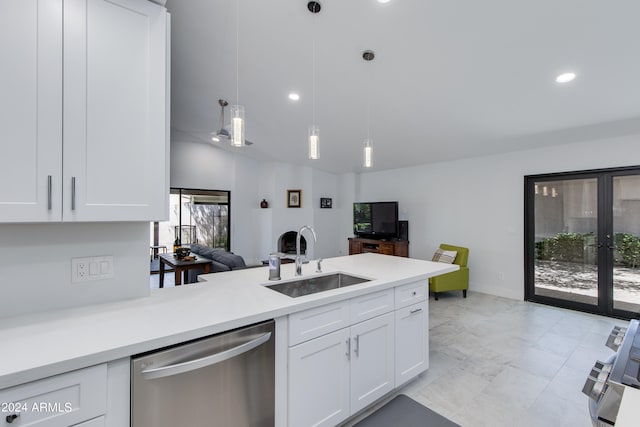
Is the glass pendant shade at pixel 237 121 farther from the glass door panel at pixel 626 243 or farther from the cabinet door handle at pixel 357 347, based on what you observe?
the glass door panel at pixel 626 243

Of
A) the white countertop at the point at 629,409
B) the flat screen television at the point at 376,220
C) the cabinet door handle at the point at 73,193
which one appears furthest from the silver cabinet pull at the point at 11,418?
the flat screen television at the point at 376,220

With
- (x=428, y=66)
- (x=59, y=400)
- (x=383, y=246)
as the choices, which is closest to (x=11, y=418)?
(x=59, y=400)

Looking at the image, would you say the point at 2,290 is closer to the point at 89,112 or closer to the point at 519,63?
the point at 89,112

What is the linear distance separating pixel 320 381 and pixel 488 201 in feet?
14.5

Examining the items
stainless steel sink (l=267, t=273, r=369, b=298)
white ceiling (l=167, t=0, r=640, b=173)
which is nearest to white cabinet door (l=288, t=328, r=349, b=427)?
stainless steel sink (l=267, t=273, r=369, b=298)

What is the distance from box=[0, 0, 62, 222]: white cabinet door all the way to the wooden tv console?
212 inches

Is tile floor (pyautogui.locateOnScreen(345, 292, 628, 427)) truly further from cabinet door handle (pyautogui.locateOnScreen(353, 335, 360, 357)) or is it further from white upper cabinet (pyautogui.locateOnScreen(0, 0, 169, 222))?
white upper cabinet (pyautogui.locateOnScreen(0, 0, 169, 222))

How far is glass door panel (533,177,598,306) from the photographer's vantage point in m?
3.86

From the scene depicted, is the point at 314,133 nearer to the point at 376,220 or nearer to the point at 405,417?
the point at 405,417

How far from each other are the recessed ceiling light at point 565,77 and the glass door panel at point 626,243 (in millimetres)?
1902

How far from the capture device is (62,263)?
1333 mm

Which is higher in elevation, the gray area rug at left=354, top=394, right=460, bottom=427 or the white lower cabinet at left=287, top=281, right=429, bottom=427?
the white lower cabinet at left=287, top=281, right=429, bottom=427

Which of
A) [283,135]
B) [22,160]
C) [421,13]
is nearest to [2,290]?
[22,160]

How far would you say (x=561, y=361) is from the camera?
2637 millimetres
